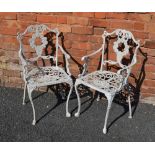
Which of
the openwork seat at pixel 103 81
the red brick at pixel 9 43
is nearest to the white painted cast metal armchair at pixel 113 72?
the openwork seat at pixel 103 81

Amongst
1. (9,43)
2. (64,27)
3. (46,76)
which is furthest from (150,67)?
(9,43)

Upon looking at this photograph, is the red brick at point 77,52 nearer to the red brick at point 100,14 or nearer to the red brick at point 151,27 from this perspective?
the red brick at point 100,14

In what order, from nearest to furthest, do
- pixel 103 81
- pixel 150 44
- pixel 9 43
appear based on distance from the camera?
1. pixel 103 81
2. pixel 150 44
3. pixel 9 43

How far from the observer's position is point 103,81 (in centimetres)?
417

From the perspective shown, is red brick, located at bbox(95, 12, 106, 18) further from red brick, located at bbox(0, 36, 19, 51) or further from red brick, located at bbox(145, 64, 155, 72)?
red brick, located at bbox(0, 36, 19, 51)

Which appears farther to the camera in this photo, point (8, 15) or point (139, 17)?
point (8, 15)

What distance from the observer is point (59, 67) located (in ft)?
14.7

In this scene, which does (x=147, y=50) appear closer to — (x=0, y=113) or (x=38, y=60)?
(x=38, y=60)

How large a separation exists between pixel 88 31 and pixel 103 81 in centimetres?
69

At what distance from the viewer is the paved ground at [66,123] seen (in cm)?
402

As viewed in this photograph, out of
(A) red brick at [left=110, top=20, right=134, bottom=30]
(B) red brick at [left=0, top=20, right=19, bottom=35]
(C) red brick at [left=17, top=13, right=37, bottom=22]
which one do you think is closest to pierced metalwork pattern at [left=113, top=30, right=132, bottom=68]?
(A) red brick at [left=110, top=20, right=134, bottom=30]

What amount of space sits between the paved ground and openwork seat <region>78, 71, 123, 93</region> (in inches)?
19.0

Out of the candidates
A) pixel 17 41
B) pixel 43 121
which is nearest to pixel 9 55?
pixel 17 41

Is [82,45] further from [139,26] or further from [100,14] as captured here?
[139,26]
